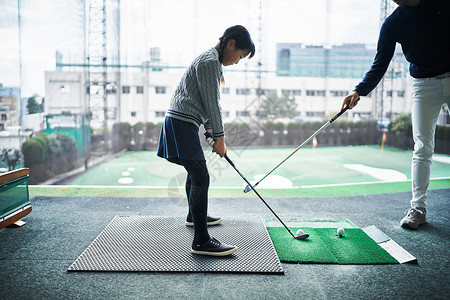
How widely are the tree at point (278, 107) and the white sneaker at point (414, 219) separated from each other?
10.5 ft

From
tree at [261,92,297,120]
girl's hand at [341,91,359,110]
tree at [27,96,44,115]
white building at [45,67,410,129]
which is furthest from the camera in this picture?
tree at [261,92,297,120]

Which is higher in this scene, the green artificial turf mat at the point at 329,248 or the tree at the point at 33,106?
the tree at the point at 33,106

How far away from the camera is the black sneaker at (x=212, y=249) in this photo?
172 cm

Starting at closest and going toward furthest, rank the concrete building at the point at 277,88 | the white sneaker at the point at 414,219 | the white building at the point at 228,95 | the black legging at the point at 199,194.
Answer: the black legging at the point at 199,194 < the white sneaker at the point at 414,219 < the white building at the point at 228,95 < the concrete building at the point at 277,88

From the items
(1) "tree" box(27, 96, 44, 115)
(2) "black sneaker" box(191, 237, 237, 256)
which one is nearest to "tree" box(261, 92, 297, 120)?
(1) "tree" box(27, 96, 44, 115)

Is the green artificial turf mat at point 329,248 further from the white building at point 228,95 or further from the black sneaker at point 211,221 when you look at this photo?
the white building at point 228,95

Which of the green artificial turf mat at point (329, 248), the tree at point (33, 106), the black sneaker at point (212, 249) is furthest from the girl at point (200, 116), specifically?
the tree at point (33, 106)

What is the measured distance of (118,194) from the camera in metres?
3.15

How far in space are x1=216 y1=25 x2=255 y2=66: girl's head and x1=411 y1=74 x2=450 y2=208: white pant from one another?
120 cm

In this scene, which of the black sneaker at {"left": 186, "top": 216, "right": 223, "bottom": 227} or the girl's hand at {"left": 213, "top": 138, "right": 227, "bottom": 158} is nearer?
the girl's hand at {"left": 213, "top": 138, "right": 227, "bottom": 158}

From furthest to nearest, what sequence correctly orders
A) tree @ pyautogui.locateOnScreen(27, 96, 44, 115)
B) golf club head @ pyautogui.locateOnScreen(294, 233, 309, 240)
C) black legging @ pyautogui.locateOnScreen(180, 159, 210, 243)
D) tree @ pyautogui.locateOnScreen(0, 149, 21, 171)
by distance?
tree @ pyautogui.locateOnScreen(27, 96, 44, 115)
tree @ pyautogui.locateOnScreen(0, 149, 21, 171)
golf club head @ pyautogui.locateOnScreen(294, 233, 309, 240)
black legging @ pyautogui.locateOnScreen(180, 159, 210, 243)

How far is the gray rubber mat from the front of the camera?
159cm

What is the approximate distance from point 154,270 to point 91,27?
155 inches

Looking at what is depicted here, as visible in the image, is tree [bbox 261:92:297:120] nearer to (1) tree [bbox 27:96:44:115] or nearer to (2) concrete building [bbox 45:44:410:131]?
(2) concrete building [bbox 45:44:410:131]
